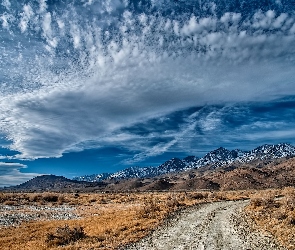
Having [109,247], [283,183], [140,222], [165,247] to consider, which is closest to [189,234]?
[165,247]

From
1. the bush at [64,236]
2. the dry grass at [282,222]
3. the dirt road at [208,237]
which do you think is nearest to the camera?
the dirt road at [208,237]

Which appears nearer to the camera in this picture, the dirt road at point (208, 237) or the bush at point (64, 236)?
the dirt road at point (208, 237)

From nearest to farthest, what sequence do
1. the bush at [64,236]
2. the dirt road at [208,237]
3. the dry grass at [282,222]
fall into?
the dirt road at [208,237] → the dry grass at [282,222] → the bush at [64,236]

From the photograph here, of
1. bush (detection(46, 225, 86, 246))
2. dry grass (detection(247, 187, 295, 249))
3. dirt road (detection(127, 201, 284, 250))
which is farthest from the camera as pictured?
bush (detection(46, 225, 86, 246))

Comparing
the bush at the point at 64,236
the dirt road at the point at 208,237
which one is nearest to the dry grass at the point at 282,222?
the dirt road at the point at 208,237

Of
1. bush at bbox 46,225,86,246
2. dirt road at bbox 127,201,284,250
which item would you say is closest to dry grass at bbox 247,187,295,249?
dirt road at bbox 127,201,284,250

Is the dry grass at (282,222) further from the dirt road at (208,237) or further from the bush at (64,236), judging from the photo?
the bush at (64,236)

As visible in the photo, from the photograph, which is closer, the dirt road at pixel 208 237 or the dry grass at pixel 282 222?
the dirt road at pixel 208 237

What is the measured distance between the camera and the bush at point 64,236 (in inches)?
940

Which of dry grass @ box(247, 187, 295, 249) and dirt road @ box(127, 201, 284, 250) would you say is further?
dry grass @ box(247, 187, 295, 249)

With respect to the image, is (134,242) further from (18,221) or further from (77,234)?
(18,221)

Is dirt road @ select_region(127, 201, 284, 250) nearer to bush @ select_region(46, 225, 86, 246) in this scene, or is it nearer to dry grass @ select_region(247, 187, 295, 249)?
dry grass @ select_region(247, 187, 295, 249)

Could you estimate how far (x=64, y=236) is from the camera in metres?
24.9

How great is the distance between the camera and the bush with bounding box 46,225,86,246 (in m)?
23.9
